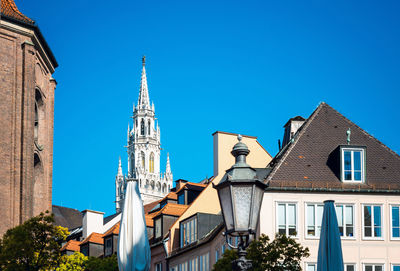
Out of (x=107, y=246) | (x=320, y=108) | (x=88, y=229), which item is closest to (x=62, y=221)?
(x=88, y=229)

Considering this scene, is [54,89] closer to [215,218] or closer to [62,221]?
[215,218]

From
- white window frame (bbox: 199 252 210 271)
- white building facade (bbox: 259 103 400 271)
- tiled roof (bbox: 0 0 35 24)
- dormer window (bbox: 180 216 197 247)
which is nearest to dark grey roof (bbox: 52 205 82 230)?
tiled roof (bbox: 0 0 35 24)

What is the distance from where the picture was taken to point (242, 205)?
16969 millimetres

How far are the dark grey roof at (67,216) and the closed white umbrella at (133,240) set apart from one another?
90.7 meters

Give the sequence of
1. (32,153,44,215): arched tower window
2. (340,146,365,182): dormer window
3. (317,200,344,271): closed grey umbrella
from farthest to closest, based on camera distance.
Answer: (32,153,44,215): arched tower window < (340,146,365,182): dormer window < (317,200,344,271): closed grey umbrella

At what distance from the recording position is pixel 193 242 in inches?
2194

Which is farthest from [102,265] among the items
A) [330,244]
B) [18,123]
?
[330,244]

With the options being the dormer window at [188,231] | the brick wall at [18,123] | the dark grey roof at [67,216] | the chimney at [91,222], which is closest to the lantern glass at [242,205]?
the dormer window at [188,231]

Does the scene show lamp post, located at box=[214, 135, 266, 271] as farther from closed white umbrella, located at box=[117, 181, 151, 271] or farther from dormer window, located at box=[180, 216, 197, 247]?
dormer window, located at box=[180, 216, 197, 247]

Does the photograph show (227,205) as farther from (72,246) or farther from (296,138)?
(72,246)

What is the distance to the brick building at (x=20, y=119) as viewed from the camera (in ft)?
187

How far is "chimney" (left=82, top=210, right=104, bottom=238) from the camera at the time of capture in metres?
80.6

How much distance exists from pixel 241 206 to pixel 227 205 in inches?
12.4

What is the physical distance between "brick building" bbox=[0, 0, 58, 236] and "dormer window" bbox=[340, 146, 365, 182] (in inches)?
826
